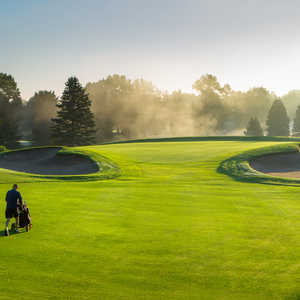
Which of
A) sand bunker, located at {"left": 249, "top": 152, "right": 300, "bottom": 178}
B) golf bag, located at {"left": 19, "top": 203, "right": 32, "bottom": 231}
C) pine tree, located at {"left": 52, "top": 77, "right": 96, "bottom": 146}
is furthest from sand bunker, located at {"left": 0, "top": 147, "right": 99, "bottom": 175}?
pine tree, located at {"left": 52, "top": 77, "right": 96, "bottom": 146}

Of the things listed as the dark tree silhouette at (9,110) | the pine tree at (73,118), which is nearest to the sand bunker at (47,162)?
the pine tree at (73,118)

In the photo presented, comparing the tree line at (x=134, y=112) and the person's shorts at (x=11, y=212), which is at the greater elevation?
the tree line at (x=134, y=112)

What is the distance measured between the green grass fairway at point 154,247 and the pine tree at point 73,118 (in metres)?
49.5

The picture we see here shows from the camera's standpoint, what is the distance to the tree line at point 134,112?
65375mm

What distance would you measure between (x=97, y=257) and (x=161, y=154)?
78.5 ft

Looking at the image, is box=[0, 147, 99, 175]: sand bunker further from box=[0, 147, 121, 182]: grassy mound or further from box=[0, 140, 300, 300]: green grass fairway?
box=[0, 140, 300, 300]: green grass fairway

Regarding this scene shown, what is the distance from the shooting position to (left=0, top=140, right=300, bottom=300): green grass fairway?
A: 6.15m

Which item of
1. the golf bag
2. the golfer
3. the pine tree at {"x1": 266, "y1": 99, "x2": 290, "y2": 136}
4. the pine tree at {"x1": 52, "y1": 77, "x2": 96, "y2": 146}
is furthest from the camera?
the pine tree at {"x1": 266, "y1": 99, "x2": 290, "y2": 136}

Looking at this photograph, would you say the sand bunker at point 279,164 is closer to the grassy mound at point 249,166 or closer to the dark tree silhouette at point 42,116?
the grassy mound at point 249,166

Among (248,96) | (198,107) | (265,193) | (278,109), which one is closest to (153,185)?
(265,193)

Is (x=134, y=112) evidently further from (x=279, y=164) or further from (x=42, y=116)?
(x=279, y=164)

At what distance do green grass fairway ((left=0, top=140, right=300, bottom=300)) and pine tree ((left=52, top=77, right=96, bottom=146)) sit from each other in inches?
1949

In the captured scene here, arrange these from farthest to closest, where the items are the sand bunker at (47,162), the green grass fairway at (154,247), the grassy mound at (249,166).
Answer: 1. the sand bunker at (47,162)
2. the grassy mound at (249,166)
3. the green grass fairway at (154,247)

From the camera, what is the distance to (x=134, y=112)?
9738cm
